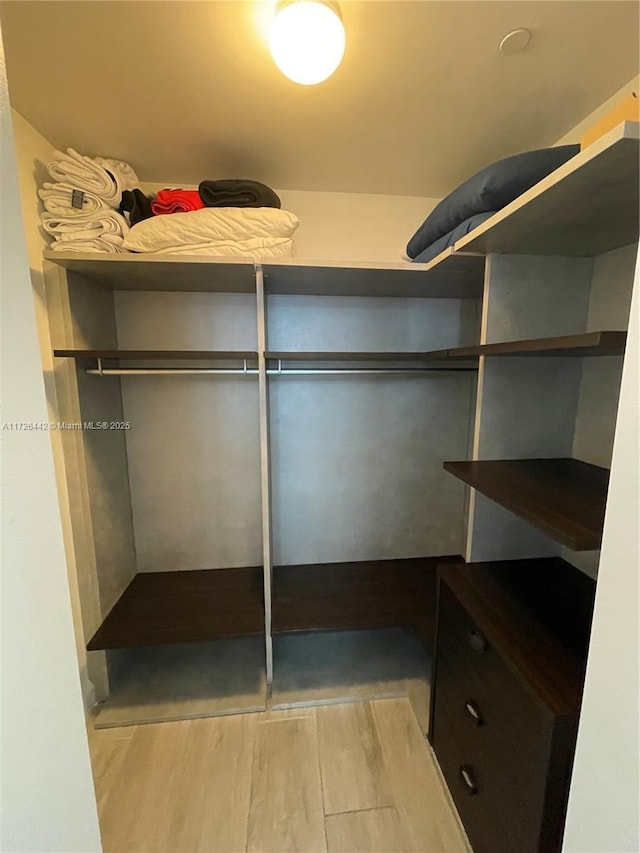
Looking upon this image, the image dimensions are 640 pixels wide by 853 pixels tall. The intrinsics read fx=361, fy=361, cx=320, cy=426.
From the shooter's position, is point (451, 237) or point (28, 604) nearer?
point (28, 604)

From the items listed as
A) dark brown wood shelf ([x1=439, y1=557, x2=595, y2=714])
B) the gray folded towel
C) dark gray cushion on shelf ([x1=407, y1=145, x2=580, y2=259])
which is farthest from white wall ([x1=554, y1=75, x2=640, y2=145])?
dark brown wood shelf ([x1=439, y1=557, x2=595, y2=714])

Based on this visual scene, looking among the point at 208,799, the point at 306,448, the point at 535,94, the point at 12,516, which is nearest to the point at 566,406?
the point at 535,94

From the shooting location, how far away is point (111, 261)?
1.36 meters

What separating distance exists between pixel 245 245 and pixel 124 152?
2.09 feet

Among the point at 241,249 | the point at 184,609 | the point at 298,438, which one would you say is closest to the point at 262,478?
the point at 298,438

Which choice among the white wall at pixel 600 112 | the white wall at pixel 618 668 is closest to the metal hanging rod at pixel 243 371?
the white wall at pixel 600 112

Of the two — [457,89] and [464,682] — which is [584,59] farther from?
[464,682]

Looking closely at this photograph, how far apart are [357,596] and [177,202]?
1966 mm

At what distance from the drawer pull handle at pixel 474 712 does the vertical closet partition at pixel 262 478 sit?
1.31 feet

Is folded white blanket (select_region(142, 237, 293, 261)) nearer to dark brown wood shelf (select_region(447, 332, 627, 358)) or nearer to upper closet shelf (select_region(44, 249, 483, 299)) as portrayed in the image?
upper closet shelf (select_region(44, 249, 483, 299))

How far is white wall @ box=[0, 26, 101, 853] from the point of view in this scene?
57 centimetres

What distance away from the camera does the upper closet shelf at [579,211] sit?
0.74 metres

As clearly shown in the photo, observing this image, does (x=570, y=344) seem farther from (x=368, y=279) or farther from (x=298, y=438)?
(x=298, y=438)

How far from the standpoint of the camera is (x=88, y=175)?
136cm
